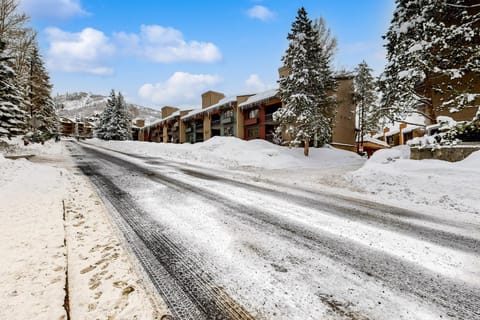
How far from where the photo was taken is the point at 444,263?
2670 mm

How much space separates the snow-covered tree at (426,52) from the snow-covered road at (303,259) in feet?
30.4

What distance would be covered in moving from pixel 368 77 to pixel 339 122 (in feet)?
34.7

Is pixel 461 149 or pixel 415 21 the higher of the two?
pixel 415 21

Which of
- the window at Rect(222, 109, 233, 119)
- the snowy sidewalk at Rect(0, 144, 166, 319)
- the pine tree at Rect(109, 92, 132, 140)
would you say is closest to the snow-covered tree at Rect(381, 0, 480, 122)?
the snowy sidewalk at Rect(0, 144, 166, 319)

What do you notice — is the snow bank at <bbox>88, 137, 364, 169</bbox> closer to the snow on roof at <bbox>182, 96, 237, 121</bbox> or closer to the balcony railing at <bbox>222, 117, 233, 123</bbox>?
the balcony railing at <bbox>222, 117, 233, 123</bbox>

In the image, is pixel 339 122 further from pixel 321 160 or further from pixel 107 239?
pixel 107 239

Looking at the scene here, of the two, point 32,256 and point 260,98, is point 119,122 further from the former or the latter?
point 32,256

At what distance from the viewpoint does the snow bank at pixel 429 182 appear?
5.47 metres

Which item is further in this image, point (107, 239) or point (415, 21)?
point (415, 21)

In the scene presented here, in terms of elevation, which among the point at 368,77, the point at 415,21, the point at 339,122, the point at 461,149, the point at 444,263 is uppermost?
the point at 368,77

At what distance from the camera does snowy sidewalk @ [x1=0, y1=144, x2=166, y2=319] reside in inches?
72.1

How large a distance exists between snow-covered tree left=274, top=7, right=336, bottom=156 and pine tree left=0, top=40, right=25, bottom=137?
20.6 m

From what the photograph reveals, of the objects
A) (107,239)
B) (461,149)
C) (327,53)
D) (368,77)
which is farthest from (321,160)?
(368,77)

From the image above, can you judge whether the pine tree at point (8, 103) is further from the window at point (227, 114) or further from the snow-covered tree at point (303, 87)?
the window at point (227, 114)
